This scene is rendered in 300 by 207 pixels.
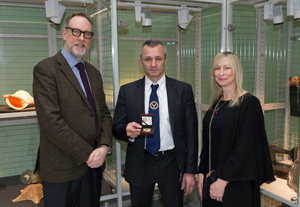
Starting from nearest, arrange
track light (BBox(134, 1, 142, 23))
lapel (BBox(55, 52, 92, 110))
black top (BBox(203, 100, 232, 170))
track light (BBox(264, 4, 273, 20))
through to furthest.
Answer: lapel (BBox(55, 52, 92, 110))
black top (BBox(203, 100, 232, 170))
track light (BBox(264, 4, 273, 20))
track light (BBox(134, 1, 142, 23))

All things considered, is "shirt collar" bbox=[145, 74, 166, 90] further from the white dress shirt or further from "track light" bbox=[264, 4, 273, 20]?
"track light" bbox=[264, 4, 273, 20]

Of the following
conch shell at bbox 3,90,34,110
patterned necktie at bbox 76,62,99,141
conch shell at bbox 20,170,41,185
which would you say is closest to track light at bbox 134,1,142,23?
patterned necktie at bbox 76,62,99,141

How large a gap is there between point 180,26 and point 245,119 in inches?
60.0

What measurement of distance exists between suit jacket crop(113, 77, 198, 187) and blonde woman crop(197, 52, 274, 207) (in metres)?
0.15

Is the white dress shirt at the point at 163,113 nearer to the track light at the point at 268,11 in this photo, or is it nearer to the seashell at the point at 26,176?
the track light at the point at 268,11

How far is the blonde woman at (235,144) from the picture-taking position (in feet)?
6.00

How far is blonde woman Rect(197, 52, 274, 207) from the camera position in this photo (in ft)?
6.00

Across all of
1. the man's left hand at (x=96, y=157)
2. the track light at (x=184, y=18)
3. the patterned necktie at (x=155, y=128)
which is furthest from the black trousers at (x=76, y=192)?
the track light at (x=184, y=18)

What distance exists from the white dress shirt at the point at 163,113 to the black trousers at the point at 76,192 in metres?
0.57

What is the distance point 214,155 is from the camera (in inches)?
79.8

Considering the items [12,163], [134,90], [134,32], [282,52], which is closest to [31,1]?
[134,32]

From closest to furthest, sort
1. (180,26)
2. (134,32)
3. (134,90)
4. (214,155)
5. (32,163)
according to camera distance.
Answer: (214,155)
(134,90)
(32,163)
(134,32)
(180,26)

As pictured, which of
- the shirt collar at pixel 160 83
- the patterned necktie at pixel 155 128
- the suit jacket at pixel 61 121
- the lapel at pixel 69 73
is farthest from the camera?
the shirt collar at pixel 160 83

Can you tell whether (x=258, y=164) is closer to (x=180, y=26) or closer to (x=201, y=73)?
(x=201, y=73)
